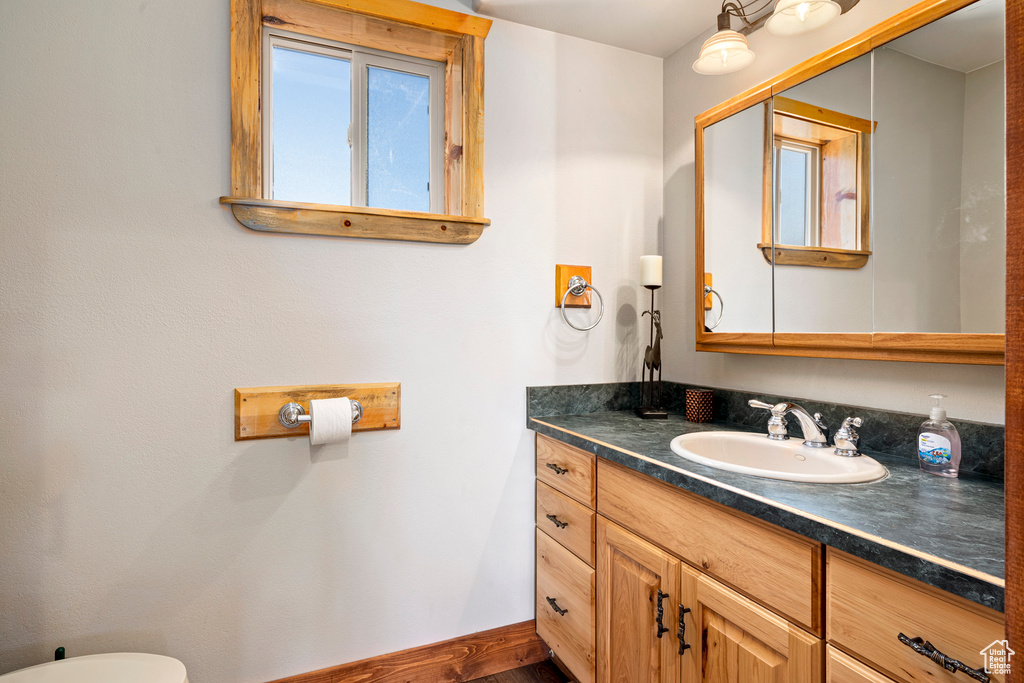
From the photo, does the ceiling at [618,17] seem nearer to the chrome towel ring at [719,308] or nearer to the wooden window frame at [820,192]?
the wooden window frame at [820,192]

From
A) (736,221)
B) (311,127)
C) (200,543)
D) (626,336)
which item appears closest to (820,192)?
(736,221)

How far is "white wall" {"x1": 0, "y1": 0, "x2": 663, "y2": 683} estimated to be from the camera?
134 cm

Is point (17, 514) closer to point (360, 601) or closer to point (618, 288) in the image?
point (360, 601)

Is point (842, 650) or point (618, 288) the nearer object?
point (842, 650)

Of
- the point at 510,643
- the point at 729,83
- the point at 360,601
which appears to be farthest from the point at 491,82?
the point at 510,643

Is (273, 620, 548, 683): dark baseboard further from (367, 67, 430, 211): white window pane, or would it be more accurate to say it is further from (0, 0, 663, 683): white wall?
(367, 67, 430, 211): white window pane

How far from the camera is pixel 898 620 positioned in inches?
29.8

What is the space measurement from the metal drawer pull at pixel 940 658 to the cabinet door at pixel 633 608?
483 mm

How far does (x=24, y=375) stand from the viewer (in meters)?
1.33

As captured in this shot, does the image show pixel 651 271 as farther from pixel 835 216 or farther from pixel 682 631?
pixel 682 631

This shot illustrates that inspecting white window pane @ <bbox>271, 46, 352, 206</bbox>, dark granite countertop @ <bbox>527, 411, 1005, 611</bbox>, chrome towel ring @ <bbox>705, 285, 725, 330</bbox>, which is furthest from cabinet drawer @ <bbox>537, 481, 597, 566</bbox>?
white window pane @ <bbox>271, 46, 352, 206</bbox>

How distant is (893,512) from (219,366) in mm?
1618

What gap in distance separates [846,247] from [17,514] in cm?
222

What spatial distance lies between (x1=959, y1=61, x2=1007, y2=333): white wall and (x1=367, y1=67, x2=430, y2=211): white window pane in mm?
1460
